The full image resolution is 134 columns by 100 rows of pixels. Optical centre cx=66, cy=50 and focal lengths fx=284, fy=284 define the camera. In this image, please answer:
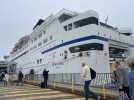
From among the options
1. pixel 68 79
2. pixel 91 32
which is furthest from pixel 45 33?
pixel 68 79

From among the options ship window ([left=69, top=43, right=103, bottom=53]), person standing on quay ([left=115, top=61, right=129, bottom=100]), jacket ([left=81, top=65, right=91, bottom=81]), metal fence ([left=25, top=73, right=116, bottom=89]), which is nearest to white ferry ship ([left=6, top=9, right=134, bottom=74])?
ship window ([left=69, top=43, right=103, bottom=53])

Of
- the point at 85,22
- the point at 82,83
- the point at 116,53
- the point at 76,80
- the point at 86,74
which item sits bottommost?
the point at 82,83

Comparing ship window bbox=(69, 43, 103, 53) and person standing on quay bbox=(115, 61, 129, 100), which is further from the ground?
ship window bbox=(69, 43, 103, 53)

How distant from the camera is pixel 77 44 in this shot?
79.7 feet

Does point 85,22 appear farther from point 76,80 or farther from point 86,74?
point 86,74

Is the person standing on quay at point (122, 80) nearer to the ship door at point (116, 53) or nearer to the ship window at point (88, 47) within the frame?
the ship window at point (88, 47)

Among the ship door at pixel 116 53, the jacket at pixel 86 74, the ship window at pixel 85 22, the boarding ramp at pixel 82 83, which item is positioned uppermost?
the ship window at pixel 85 22

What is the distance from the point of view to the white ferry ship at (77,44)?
23906 millimetres

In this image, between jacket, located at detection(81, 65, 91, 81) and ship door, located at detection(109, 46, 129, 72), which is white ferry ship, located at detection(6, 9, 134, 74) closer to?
ship door, located at detection(109, 46, 129, 72)

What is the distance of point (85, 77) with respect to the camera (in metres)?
A: 10.8

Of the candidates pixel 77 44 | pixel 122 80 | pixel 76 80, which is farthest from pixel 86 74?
pixel 77 44

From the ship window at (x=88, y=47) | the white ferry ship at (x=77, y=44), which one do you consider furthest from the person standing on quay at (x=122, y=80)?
the ship window at (x=88, y=47)

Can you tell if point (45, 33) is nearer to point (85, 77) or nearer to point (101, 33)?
point (101, 33)

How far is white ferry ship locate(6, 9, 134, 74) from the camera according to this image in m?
23.9
